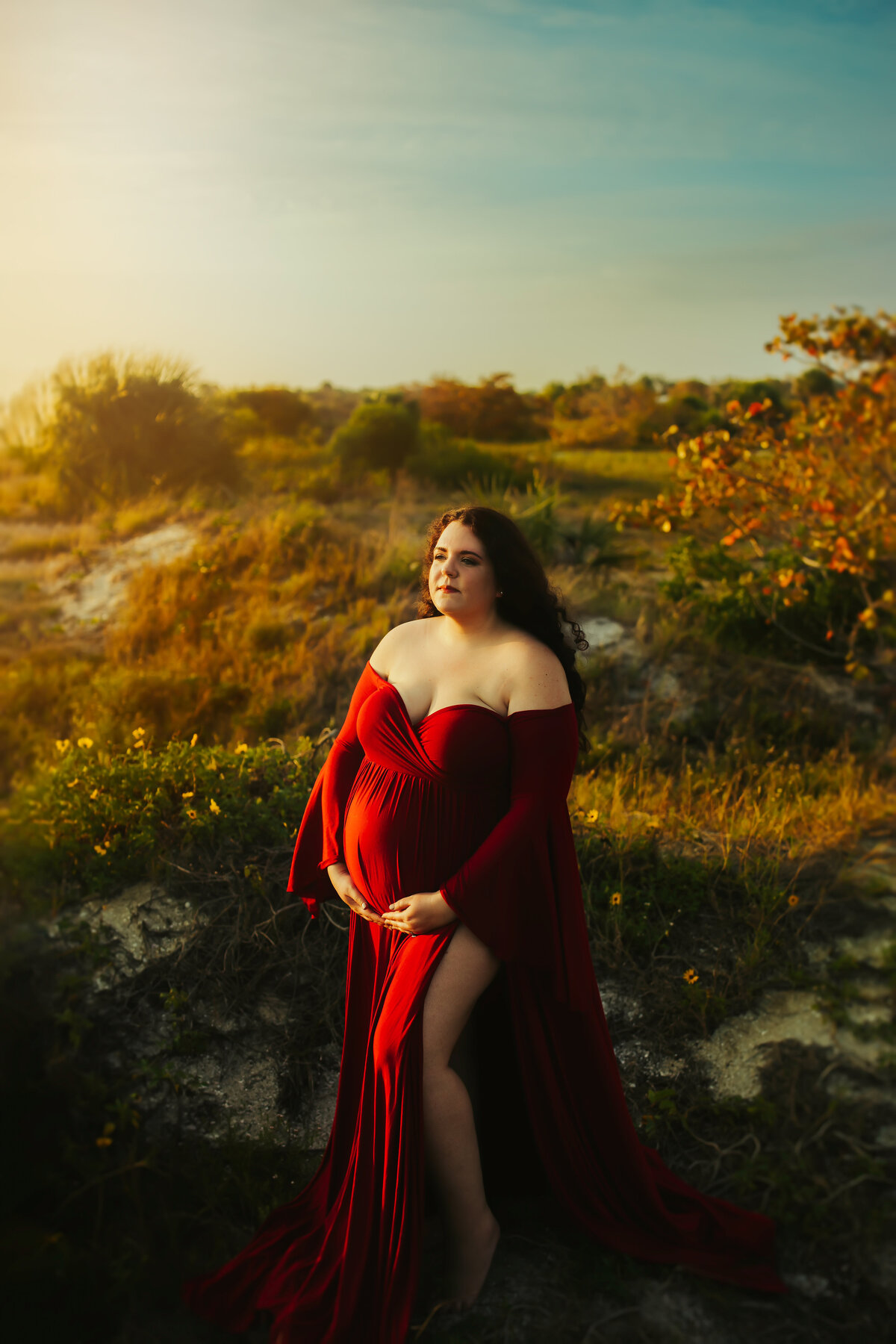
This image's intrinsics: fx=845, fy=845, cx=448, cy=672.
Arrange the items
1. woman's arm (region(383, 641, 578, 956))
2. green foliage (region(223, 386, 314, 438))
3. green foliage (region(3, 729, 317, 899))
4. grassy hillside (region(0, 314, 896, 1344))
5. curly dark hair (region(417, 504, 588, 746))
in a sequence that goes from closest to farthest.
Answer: woman's arm (region(383, 641, 578, 956)), curly dark hair (region(417, 504, 588, 746)), grassy hillside (region(0, 314, 896, 1344)), green foliage (region(3, 729, 317, 899)), green foliage (region(223, 386, 314, 438))

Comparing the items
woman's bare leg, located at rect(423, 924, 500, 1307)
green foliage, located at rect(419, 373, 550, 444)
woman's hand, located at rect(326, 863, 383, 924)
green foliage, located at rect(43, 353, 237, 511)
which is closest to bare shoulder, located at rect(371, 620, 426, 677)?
woman's hand, located at rect(326, 863, 383, 924)

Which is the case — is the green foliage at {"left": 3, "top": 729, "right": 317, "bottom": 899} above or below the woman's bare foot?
above

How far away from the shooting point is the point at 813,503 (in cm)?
578

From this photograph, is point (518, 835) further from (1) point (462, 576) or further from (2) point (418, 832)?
(1) point (462, 576)

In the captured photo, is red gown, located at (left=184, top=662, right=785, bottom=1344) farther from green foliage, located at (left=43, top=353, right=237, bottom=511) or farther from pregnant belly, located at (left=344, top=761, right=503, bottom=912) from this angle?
green foliage, located at (left=43, top=353, right=237, bottom=511)

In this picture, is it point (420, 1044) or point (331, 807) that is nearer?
point (420, 1044)

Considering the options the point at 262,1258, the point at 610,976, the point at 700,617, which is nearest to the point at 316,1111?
the point at 262,1258

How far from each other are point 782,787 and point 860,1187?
2819 mm

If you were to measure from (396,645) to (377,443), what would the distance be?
11650 millimetres

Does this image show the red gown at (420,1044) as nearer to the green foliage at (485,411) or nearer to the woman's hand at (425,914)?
the woman's hand at (425,914)

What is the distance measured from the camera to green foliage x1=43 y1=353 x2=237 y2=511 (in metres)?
13.0

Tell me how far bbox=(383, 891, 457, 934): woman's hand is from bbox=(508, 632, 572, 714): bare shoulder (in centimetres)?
54

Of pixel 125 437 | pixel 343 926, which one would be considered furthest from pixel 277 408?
A: pixel 343 926

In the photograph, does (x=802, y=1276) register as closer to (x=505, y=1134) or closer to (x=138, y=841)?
(x=505, y=1134)
